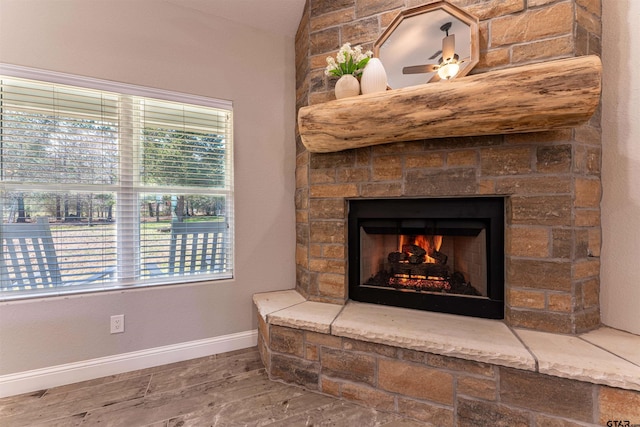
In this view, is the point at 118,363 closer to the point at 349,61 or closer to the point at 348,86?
the point at 348,86

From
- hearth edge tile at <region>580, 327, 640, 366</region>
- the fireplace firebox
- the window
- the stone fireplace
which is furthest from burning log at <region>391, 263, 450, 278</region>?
the window

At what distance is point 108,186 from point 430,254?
7.31 ft

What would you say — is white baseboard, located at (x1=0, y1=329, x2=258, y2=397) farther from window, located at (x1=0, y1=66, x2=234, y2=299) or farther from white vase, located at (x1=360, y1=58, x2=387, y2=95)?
white vase, located at (x1=360, y1=58, x2=387, y2=95)

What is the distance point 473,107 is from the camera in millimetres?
1276

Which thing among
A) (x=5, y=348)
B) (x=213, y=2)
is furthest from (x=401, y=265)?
(x=5, y=348)

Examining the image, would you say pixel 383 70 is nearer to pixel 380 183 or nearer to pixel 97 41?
pixel 380 183

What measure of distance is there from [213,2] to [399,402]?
9.20ft

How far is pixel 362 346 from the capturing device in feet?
4.81

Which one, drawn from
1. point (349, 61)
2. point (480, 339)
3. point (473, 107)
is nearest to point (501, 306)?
point (480, 339)

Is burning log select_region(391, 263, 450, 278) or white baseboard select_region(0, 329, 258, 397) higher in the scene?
burning log select_region(391, 263, 450, 278)

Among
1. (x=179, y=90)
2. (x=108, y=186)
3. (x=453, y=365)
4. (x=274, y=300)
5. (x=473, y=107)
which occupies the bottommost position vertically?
(x=453, y=365)

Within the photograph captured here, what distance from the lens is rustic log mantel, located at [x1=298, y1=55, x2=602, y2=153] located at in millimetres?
1146

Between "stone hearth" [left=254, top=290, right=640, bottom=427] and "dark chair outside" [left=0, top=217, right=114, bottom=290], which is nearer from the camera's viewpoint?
"stone hearth" [left=254, top=290, right=640, bottom=427]

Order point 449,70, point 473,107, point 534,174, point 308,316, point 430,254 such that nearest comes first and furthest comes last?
point 473,107 → point 534,174 → point 449,70 → point 308,316 → point 430,254
